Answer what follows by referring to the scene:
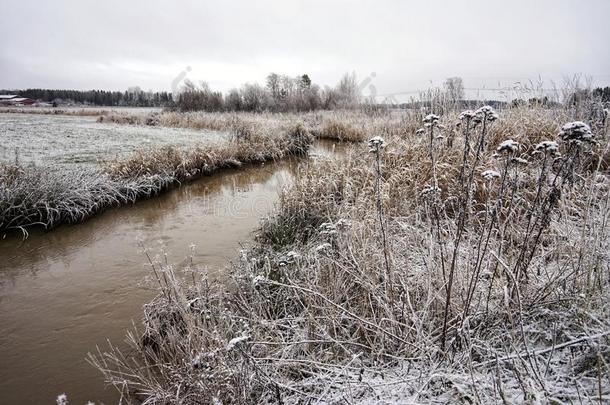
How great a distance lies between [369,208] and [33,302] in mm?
3937

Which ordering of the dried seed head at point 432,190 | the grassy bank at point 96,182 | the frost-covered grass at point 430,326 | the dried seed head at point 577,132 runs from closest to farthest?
the dried seed head at point 577,132 → the frost-covered grass at point 430,326 → the dried seed head at point 432,190 → the grassy bank at point 96,182

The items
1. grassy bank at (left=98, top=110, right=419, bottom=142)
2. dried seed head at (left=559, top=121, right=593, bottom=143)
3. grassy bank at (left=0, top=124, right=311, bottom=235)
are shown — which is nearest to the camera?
dried seed head at (left=559, top=121, right=593, bottom=143)

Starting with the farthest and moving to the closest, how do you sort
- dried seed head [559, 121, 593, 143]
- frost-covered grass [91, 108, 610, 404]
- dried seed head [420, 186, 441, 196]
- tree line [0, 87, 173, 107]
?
tree line [0, 87, 173, 107], dried seed head [420, 186, 441, 196], frost-covered grass [91, 108, 610, 404], dried seed head [559, 121, 593, 143]

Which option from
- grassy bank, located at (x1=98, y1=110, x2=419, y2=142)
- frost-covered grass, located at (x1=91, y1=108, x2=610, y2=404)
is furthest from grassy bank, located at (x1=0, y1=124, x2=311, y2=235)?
grassy bank, located at (x1=98, y1=110, x2=419, y2=142)

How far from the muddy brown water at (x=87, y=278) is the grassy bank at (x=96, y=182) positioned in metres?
0.28

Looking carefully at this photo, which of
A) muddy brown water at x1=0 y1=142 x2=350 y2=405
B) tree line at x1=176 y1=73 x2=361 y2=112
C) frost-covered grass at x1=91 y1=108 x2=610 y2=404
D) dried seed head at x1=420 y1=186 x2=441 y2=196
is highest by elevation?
tree line at x1=176 y1=73 x2=361 y2=112

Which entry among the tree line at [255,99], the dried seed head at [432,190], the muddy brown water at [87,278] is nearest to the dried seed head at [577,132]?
the dried seed head at [432,190]

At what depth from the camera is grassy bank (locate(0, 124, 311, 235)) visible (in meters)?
5.29

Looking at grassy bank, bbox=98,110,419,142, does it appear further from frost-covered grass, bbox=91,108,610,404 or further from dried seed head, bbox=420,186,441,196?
frost-covered grass, bbox=91,108,610,404

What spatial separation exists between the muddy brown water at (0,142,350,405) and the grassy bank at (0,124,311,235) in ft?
0.92

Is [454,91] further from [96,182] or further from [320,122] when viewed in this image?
[320,122]

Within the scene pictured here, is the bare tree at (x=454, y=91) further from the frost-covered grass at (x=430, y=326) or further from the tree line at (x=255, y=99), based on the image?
the tree line at (x=255, y=99)

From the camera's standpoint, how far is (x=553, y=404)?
1356 millimetres

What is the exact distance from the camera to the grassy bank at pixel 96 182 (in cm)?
529
